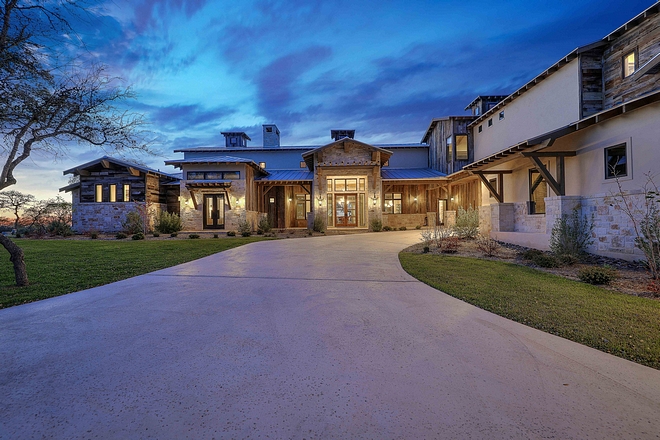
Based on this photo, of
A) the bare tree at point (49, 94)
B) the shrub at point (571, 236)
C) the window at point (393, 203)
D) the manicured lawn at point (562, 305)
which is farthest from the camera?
the window at point (393, 203)

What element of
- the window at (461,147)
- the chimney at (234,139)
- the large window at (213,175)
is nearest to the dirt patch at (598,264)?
the window at (461,147)

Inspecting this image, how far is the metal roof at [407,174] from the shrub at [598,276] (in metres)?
14.5

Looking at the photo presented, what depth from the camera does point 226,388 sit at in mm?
2119

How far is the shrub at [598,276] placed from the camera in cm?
548

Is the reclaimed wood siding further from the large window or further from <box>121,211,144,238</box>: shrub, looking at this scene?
<box>121,211,144,238</box>: shrub

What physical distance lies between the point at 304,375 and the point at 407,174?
67.6 ft

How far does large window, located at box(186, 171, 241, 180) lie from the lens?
19.1m

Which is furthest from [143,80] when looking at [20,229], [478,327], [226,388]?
[20,229]

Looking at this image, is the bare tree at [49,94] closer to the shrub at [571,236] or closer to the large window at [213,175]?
the shrub at [571,236]

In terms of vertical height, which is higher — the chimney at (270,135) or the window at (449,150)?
the chimney at (270,135)

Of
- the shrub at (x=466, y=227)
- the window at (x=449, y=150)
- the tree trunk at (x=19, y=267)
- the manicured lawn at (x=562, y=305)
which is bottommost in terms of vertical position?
the manicured lawn at (x=562, y=305)

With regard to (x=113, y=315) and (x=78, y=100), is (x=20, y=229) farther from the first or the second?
(x=113, y=315)

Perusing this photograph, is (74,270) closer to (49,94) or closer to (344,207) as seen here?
(49,94)

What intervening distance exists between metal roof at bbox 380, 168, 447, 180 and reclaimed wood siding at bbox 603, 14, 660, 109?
1006 cm
